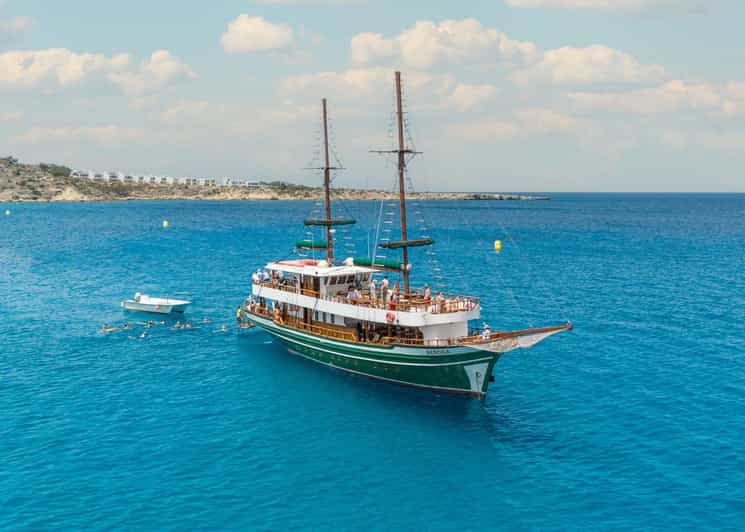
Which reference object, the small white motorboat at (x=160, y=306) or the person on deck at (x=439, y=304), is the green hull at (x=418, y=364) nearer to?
the person on deck at (x=439, y=304)

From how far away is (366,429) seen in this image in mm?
31469

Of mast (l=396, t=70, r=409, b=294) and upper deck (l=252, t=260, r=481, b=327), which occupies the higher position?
mast (l=396, t=70, r=409, b=294)

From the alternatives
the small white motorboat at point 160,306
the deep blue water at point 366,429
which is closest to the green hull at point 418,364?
the deep blue water at point 366,429

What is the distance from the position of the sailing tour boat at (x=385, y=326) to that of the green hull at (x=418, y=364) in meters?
0.06

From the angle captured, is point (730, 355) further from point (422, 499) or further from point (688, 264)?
point (688, 264)

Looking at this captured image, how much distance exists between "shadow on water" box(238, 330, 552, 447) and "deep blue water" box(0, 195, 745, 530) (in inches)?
5.2

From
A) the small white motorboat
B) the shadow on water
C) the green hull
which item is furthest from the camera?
the small white motorboat

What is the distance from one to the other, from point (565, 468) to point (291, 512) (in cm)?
1241

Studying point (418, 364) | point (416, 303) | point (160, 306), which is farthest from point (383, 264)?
point (160, 306)

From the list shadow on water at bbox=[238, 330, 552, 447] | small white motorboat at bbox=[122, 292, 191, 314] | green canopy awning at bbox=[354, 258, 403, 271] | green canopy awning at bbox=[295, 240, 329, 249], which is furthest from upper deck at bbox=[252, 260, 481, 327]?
small white motorboat at bbox=[122, 292, 191, 314]

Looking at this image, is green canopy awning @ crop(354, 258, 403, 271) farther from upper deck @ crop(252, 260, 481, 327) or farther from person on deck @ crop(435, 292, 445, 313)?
person on deck @ crop(435, 292, 445, 313)

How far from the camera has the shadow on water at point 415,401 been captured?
31219mm

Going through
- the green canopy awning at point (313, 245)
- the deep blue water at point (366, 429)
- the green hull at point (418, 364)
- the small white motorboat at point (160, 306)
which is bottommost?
the deep blue water at point (366, 429)

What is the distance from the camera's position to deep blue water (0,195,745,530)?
950 inches
